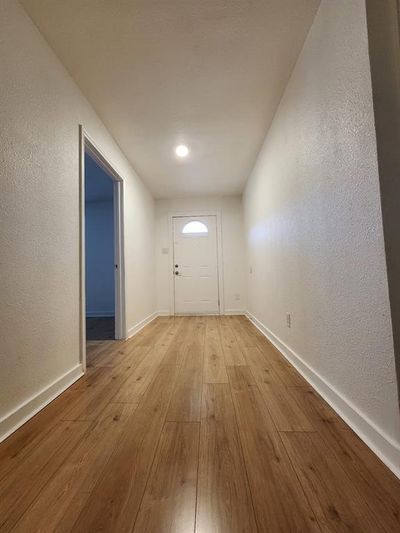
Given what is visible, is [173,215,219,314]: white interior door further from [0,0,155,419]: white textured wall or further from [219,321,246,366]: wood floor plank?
[0,0,155,419]: white textured wall

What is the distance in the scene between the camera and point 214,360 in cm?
204

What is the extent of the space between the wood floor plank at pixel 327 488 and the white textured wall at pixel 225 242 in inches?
142

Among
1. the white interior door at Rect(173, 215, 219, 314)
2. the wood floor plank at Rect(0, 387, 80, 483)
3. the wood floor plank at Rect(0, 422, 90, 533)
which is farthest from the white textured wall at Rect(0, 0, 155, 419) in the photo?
the white interior door at Rect(173, 215, 219, 314)

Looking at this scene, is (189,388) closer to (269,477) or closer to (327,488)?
(269,477)

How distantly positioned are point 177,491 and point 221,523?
170 mm

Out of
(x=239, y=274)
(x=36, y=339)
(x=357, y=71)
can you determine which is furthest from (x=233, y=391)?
(x=239, y=274)

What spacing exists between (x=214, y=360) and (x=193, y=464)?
1142 mm

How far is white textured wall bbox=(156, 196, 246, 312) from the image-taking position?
4625 millimetres

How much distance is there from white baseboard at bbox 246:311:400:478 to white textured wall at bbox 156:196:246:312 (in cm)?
283

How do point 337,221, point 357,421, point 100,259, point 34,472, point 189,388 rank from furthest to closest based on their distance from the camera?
point 100,259
point 189,388
point 337,221
point 357,421
point 34,472

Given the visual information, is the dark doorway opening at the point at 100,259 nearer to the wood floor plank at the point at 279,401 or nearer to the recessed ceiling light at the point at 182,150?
the recessed ceiling light at the point at 182,150

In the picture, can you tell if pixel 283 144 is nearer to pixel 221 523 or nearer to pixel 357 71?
pixel 357 71

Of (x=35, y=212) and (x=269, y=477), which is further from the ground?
(x=35, y=212)

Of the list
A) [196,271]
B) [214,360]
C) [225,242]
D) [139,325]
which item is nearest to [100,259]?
[196,271]
